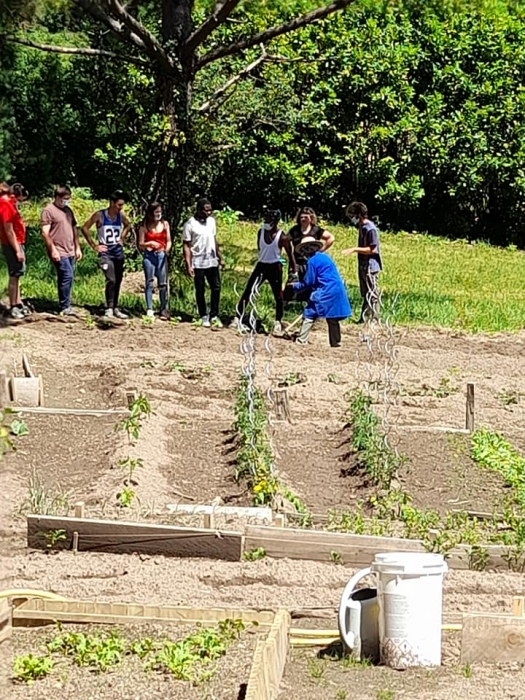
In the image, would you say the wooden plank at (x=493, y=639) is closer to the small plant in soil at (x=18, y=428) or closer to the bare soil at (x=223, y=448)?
the bare soil at (x=223, y=448)

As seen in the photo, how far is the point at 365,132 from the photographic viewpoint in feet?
82.2

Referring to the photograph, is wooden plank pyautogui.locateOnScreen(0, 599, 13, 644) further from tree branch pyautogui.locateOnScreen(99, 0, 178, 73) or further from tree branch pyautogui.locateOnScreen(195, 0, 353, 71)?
tree branch pyautogui.locateOnScreen(195, 0, 353, 71)

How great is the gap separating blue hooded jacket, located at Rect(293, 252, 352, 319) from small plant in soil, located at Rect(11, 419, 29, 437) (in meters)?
5.30

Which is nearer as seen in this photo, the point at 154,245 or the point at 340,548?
the point at 340,548

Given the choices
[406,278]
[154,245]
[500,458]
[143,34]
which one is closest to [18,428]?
[500,458]

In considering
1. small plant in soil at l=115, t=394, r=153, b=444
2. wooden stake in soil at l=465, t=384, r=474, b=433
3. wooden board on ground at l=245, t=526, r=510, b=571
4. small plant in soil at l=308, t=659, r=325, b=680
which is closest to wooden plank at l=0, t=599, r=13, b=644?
small plant in soil at l=308, t=659, r=325, b=680

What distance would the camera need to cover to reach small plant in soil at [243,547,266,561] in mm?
6332

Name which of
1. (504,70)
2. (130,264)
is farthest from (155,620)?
(504,70)

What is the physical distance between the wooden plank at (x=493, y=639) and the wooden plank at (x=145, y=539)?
165cm

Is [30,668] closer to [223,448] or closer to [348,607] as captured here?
[348,607]

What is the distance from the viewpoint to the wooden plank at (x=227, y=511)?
701 centimetres

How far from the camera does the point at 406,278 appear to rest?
68.6ft

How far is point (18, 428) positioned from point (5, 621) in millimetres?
4201

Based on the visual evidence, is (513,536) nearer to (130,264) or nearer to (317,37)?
(130,264)
